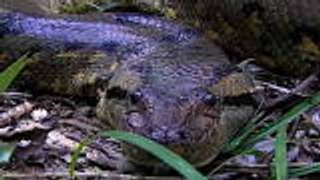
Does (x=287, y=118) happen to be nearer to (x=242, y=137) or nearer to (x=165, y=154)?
(x=242, y=137)

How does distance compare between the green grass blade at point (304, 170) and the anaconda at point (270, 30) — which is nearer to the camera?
the green grass blade at point (304, 170)

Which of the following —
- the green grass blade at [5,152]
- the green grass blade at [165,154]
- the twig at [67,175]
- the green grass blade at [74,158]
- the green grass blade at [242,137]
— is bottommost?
the twig at [67,175]

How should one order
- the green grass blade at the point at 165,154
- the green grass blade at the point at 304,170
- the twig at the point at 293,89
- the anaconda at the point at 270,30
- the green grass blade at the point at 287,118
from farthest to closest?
the anaconda at the point at 270,30 < the twig at the point at 293,89 < the green grass blade at the point at 287,118 < the green grass blade at the point at 304,170 < the green grass blade at the point at 165,154

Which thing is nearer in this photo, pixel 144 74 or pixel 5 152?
pixel 5 152

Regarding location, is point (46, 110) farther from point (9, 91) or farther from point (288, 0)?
point (288, 0)

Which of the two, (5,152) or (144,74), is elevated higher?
(144,74)

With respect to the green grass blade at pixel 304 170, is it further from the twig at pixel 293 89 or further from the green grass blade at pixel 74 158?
the green grass blade at pixel 74 158

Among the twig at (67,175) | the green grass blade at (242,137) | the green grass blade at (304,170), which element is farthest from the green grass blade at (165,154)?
the green grass blade at (242,137)

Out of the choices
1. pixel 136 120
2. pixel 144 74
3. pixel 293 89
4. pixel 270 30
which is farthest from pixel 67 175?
pixel 270 30
